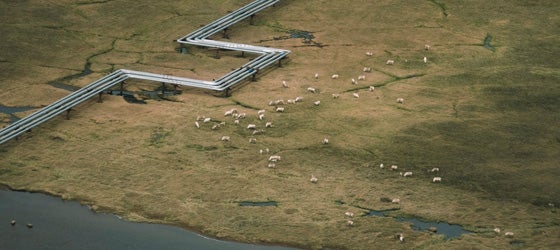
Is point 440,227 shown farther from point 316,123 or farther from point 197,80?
point 197,80

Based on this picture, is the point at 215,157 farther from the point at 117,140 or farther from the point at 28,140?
the point at 28,140

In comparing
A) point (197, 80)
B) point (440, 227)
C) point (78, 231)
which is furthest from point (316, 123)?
point (78, 231)

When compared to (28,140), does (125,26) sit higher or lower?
higher

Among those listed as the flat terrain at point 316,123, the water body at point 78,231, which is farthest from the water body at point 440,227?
the water body at point 78,231

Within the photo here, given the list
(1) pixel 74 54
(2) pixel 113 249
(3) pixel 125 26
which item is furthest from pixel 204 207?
(3) pixel 125 26

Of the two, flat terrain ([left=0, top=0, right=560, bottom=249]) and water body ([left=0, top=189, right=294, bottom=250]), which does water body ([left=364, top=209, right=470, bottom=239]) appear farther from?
water body ([left=0, top=189, right=294, bottom=250])

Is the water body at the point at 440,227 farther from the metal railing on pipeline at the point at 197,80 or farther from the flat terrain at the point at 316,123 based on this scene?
the metal railing on pipeline at the point at 197,80
